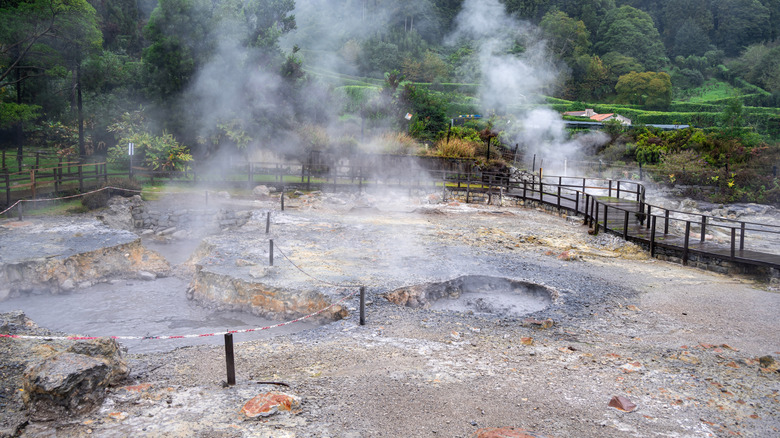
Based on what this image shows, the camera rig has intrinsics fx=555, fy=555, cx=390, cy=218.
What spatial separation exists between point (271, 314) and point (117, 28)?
1315 inches

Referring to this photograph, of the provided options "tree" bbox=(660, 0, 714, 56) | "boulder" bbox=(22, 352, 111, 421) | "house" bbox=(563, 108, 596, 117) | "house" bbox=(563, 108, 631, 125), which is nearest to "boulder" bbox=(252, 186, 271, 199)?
"boulder" bbox=(22, 352, 111, 421)

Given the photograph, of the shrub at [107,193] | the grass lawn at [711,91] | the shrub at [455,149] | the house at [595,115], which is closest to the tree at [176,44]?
the shrub at [107,193]

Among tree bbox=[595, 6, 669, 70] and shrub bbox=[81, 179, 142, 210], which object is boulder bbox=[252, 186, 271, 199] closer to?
shrub bbox=[81, 179, 142, 210]

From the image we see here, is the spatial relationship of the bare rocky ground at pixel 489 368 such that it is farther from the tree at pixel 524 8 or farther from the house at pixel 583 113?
the tree at pixel 524 8

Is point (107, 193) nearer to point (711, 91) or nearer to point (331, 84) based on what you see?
point (331, 84)

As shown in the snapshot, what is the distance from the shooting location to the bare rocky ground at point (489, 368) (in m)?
4.86

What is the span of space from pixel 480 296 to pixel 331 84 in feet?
97.9

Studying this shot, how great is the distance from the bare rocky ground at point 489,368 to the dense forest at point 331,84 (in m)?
13.9

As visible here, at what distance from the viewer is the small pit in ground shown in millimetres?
8961

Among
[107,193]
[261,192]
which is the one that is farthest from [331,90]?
[107,193]

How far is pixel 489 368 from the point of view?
6.06 meters

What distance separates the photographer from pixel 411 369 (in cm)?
602

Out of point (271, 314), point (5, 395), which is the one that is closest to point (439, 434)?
point (5, 395)

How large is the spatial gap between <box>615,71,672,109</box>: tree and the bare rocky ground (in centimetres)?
4055
